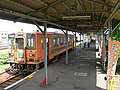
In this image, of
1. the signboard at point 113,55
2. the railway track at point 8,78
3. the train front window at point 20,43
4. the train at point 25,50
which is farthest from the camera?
the train front window at point 20,43

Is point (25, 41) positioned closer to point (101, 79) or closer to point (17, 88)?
point (17, 88)

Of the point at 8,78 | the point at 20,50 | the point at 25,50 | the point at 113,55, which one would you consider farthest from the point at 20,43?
the point at 113,55

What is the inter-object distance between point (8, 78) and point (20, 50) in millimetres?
1853

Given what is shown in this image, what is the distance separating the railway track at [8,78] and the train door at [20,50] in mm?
829

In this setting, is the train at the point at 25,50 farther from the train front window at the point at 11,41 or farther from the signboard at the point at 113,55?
the signboard at the point at 113,55

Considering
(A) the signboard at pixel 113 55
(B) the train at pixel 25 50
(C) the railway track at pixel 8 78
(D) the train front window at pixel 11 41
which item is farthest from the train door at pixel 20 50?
(A) the signboard at pixel 113 55

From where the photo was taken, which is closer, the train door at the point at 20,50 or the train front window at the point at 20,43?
the train door at the point at 20,50

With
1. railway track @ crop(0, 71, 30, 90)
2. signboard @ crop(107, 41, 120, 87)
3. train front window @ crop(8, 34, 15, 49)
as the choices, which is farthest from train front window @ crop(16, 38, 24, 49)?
signboard @ crop(107, 41, 120, 87)

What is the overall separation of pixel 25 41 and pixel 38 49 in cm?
89

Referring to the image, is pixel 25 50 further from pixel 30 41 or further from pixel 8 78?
pixel 8 78

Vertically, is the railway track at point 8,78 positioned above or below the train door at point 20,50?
below

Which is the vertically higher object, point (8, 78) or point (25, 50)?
point (25, 50)

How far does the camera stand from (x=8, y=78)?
29.0 ft

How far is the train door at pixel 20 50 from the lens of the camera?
32.4 ft
